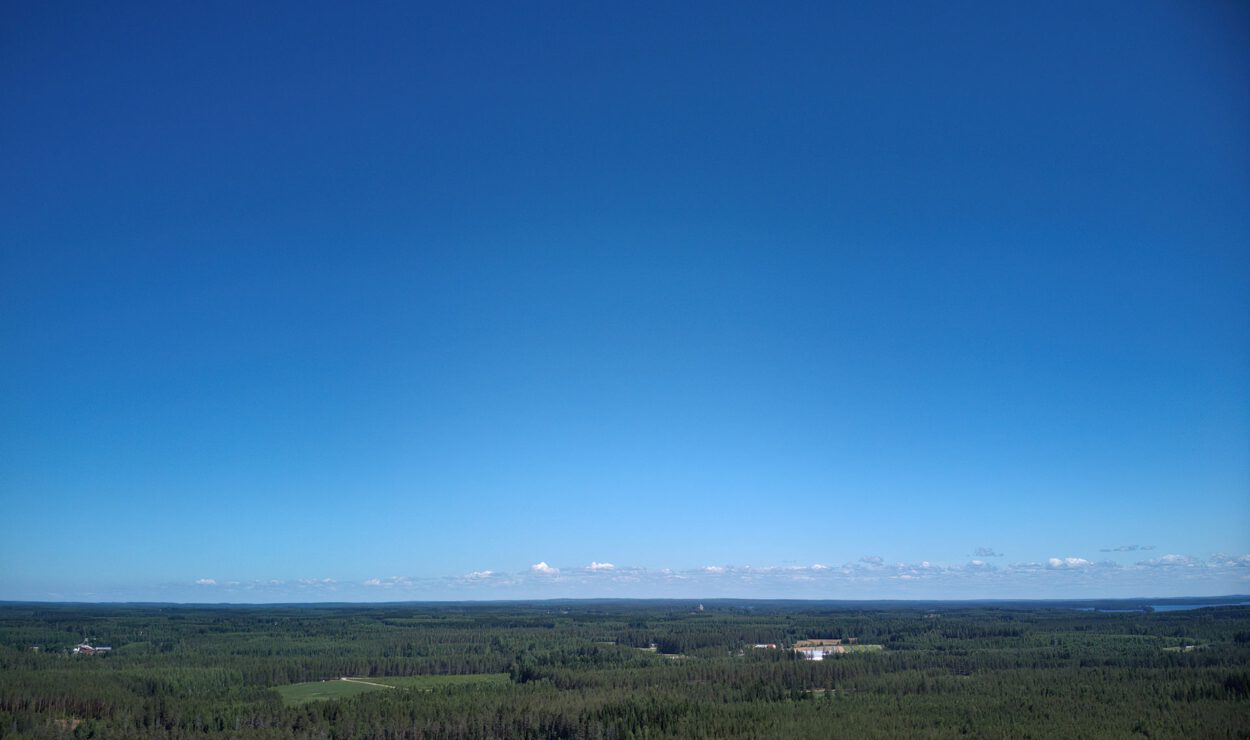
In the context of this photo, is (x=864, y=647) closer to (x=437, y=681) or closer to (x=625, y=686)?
(x=625, y=686)

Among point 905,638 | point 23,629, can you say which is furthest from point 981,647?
point 23,629

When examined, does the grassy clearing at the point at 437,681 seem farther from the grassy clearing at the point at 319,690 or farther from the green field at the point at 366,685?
the grassy clearing at the point at 319,690

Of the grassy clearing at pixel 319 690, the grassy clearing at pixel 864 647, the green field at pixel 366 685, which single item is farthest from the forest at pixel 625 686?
the grassy clearing at pixel 864 647

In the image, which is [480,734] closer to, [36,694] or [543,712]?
[543,712]

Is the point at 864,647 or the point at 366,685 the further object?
the point at 864,647

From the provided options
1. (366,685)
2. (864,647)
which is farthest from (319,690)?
(864,647)

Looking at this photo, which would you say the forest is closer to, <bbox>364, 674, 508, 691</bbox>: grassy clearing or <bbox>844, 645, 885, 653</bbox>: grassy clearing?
<bbox>364, 674, 508, 691</bbox>: grassy clearing
